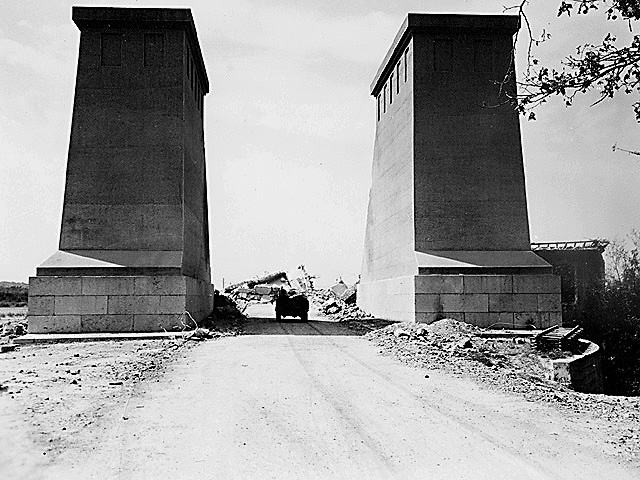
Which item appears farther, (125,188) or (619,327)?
(619,327)

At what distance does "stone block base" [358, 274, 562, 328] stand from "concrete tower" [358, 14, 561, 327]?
28 millimetres

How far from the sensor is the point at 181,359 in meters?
12.9

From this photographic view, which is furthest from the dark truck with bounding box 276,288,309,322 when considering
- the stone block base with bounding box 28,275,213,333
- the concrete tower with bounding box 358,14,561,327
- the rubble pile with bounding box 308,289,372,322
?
the stone block base with bounding box 28,275,213,333

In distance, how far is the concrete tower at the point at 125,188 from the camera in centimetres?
1736

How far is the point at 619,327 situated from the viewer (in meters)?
27.2

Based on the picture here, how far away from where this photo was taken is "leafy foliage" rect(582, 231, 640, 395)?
2442 centimetres

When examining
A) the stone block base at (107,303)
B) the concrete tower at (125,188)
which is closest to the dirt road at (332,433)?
the stone block base at (107,303)

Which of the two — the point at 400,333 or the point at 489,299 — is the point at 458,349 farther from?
the point at 489,299

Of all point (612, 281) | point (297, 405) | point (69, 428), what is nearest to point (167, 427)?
point (69, 428)

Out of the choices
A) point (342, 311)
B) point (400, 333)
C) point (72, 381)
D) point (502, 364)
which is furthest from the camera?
point (342, 311)

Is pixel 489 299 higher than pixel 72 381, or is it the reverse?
pixel 489 299

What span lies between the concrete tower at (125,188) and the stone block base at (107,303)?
0.09ft

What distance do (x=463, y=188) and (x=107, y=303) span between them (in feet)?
35.0

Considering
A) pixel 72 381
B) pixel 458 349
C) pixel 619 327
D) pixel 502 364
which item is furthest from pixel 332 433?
pixel 619 327
